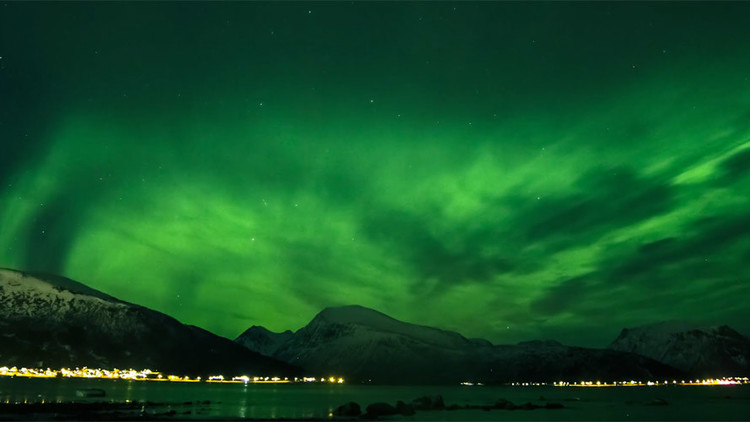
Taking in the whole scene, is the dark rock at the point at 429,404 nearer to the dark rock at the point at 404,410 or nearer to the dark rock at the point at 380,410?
the dark rock at the point at 404,410

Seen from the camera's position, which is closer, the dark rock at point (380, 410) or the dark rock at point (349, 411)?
the dark rock at point (349, 411)

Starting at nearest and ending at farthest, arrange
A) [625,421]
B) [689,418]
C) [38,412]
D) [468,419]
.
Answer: [38,412] < [468,419] < [625,421] < [689,418]

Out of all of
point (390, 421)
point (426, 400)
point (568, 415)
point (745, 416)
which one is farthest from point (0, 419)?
point (745, 416)

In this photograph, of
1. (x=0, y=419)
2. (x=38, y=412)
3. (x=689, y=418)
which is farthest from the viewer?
(x=689, y=418)

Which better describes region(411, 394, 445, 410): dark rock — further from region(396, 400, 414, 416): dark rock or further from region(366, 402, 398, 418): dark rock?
region(366, 402, 398, 418): dark rock

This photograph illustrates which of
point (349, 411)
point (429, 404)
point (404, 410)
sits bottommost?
point (404, 410)

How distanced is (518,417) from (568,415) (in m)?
16.6

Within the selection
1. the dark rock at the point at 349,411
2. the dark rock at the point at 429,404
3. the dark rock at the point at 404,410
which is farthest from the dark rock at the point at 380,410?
the dark rock at the point at 429,404

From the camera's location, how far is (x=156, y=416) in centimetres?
9369

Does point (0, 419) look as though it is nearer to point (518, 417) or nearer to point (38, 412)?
point (38, 412)

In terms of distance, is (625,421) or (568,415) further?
(568,415)

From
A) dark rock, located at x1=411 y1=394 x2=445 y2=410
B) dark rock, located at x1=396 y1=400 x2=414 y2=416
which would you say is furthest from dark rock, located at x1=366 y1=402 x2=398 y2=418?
dark rock, located at x1=411 y1=394 x2=445 y2=410

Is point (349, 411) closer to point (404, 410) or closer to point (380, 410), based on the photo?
Result: point (380, 410)

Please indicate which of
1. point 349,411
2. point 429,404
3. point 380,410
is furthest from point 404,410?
point 429,404
